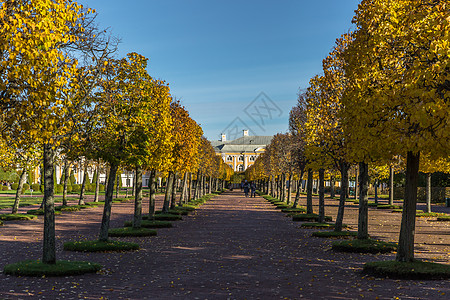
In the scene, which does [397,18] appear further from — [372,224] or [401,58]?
[372,224]

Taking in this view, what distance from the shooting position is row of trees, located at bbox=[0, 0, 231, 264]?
6.64 m

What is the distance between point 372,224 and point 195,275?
17.2 m

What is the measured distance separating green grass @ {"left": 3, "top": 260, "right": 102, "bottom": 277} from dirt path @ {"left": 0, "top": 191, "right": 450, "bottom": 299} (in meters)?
0.27

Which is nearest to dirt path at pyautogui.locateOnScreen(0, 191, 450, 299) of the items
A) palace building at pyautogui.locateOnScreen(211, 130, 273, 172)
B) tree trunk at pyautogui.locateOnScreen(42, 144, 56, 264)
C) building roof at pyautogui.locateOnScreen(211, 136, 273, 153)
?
tree trunk at pyautogui.locateOnScreen(42, 144, 56, 264)

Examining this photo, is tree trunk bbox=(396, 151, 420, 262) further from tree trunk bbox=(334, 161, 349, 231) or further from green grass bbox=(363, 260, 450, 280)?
tree trunk bbox=(334, 161, 349, 231)

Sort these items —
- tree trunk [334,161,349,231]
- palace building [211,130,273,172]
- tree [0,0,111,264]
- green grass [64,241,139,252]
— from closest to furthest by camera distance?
tree [0,0,111,264], green grass [64,241,139,252], tree trunk [334,161,349,231], palace building [211,130,273,172]

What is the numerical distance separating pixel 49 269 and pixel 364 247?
9302mm

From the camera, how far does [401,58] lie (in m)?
11.4

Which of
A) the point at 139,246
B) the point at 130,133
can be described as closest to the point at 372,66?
the point at 130,133

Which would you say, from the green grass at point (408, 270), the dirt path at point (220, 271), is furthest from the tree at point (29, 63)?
the green grass at point (408, 270)

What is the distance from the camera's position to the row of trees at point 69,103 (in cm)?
664

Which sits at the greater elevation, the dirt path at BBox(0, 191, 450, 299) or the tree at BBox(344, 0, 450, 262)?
the tree at BBox(344, 0, 450, 262)

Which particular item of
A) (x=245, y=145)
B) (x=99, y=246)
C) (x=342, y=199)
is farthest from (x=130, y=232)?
(x=245, y=145)

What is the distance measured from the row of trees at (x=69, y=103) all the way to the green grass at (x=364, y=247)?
7.07 metres
